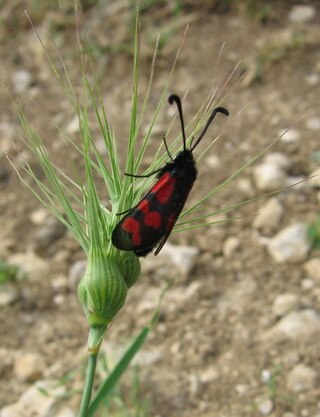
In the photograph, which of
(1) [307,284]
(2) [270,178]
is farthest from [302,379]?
(2) [270,178]

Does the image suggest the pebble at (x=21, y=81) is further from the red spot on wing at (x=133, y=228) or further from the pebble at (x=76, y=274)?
the red spot on wing at (x=133, y=228)

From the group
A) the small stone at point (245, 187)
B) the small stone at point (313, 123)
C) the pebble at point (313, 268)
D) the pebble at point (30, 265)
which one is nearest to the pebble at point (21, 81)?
the pebble at point (30, 265)

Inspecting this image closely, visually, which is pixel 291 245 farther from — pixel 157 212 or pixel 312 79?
pixel 157 212

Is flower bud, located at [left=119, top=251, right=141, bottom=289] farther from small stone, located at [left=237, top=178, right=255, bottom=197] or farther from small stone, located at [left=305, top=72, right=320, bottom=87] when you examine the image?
small stone, located at [left=305, top=72, right=320, bottom=87]

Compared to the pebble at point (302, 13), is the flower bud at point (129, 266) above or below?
above

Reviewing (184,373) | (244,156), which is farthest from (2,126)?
(184,373)

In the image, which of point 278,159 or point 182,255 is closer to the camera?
point 182,255
